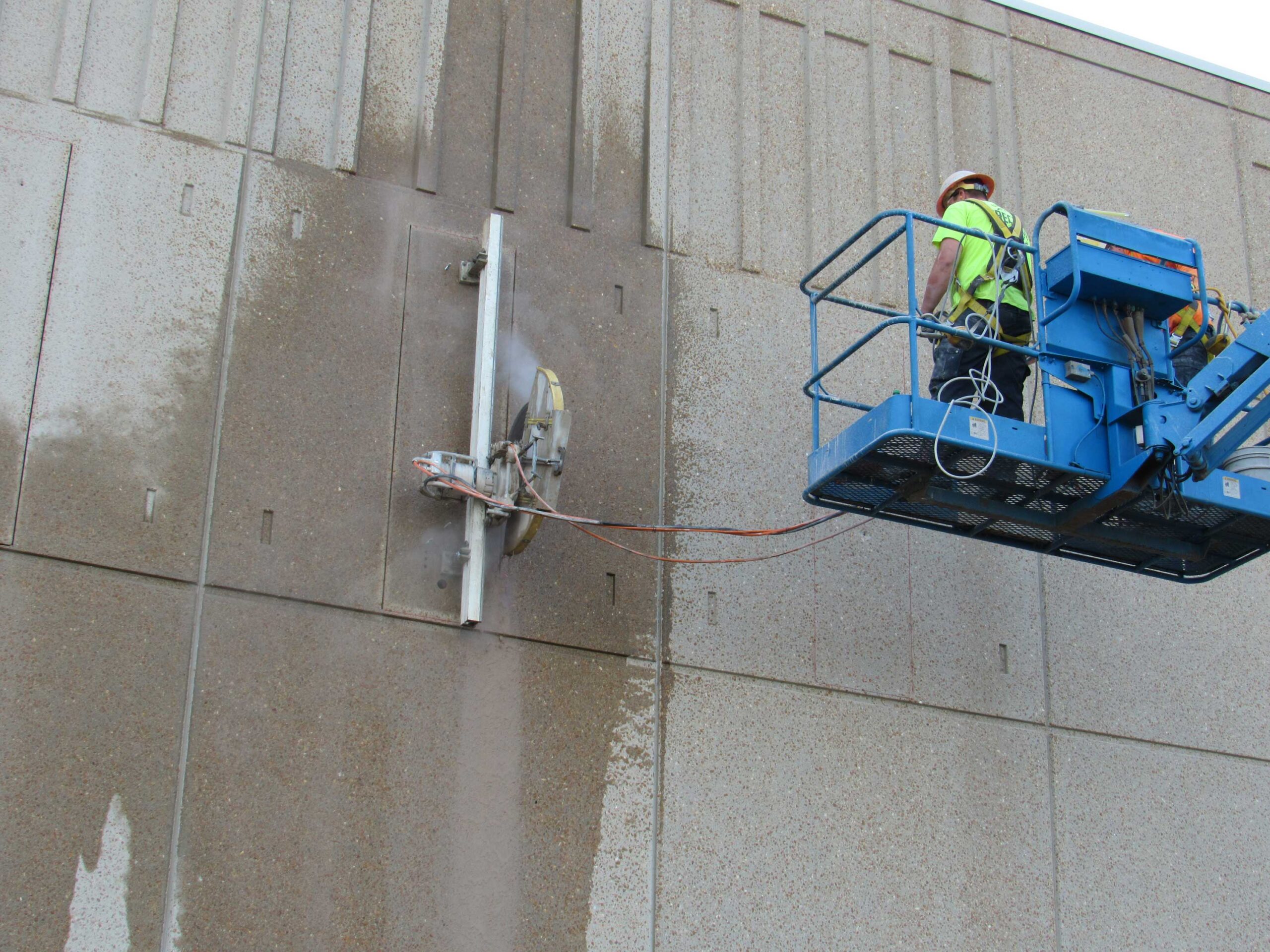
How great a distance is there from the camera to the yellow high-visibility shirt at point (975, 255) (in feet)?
24.2

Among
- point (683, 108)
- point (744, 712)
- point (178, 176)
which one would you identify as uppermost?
point (683, 108)

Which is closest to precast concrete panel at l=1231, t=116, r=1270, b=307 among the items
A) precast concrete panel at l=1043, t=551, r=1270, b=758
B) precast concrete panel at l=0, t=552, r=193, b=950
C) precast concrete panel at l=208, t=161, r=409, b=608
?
precast concrete panel at l=1043, t=551, r=1270, b=758

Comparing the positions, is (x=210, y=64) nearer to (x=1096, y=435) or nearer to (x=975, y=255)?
(x=975, y=255)

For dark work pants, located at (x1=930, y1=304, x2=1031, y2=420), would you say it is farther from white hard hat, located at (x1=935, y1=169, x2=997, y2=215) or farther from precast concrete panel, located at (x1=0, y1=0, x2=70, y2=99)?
precast concrete panel, located at (x1=0, y1=0, x2=70, y2=99)

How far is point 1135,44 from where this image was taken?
443 inches

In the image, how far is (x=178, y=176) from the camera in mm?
7840

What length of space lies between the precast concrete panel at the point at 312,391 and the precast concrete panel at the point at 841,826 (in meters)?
2.02

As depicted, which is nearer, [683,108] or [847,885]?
[847,885]

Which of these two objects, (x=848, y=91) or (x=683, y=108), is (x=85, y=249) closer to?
(x=683, y=108)

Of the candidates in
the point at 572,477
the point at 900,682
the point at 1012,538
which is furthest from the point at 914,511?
the point at 572,477

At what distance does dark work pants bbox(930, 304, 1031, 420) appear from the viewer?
7344mm

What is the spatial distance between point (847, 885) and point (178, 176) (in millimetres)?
5308

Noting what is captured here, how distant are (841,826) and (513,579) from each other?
226 cm

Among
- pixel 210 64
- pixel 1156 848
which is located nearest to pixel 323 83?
pixel 210 64
